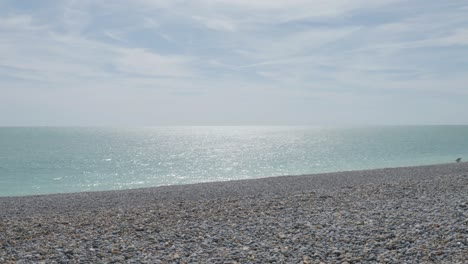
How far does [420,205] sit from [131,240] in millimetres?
8119

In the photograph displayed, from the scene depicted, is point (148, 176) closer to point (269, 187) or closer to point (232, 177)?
point (232, 177)

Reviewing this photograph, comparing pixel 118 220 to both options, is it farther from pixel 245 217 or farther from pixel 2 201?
pixel 2 201

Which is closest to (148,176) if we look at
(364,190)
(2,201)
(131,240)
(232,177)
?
(232,177)

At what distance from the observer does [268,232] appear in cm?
1014

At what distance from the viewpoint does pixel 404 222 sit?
10094mm

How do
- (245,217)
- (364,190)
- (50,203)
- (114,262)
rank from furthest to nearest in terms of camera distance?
(50,203), (364,190), (245,217), (114,262)

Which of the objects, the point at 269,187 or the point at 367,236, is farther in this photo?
the point at 269,187

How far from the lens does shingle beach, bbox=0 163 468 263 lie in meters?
8.45

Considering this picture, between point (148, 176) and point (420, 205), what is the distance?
114ft

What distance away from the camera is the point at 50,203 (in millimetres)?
20359

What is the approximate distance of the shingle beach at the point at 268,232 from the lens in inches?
333

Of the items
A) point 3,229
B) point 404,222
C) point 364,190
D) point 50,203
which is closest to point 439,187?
point 364,190

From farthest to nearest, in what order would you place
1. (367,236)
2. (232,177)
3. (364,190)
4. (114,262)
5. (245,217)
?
1. (232,177)
2. (364,190)
3. (245,217)
4. (367,236)
5. (114,262)

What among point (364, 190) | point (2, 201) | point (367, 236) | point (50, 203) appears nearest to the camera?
point (367, 236)
